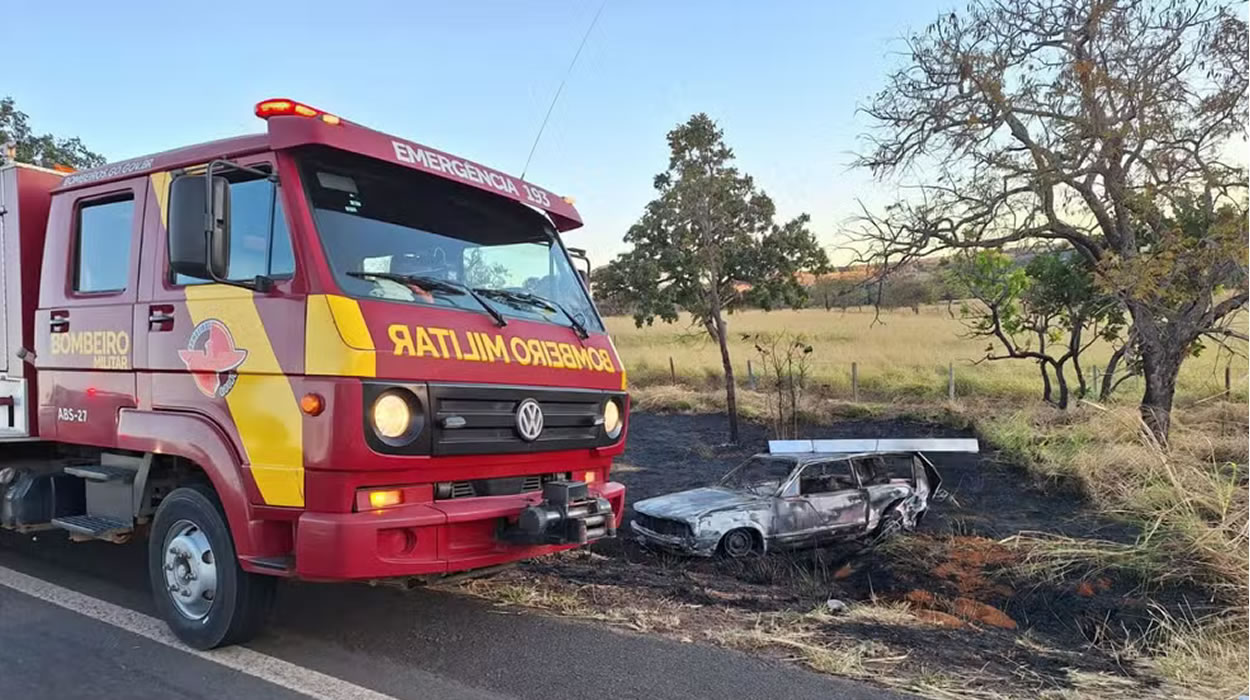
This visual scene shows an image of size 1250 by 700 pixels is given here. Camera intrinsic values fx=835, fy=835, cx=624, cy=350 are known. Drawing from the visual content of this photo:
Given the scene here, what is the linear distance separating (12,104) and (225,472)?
14.5 metres

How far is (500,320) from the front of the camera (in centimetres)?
421

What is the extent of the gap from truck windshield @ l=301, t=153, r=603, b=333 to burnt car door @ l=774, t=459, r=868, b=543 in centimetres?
440

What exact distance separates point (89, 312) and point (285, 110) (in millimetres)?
1915

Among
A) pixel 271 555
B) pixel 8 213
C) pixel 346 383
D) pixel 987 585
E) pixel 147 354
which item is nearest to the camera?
pixel 346 383

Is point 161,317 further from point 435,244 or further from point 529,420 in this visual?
point 529,420

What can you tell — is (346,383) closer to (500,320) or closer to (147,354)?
(500,320)

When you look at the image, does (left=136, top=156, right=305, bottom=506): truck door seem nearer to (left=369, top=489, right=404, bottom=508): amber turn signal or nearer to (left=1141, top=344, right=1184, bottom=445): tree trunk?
(left=369, top=489, right=404, bottom=508): amber turn signal

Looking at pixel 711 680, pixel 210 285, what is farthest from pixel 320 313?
pixel 711 680

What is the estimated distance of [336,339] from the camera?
3.57 metres

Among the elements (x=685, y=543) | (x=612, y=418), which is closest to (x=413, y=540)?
(x=612, y=418)

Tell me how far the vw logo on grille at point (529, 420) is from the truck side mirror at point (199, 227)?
1.52 meters

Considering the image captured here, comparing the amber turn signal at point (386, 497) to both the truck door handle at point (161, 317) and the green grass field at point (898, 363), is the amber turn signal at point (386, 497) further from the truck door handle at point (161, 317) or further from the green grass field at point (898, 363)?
the green grass field at point (898, 363)

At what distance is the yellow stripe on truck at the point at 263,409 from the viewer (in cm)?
369

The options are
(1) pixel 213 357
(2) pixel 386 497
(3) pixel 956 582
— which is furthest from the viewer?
(3) pixel 956 582
